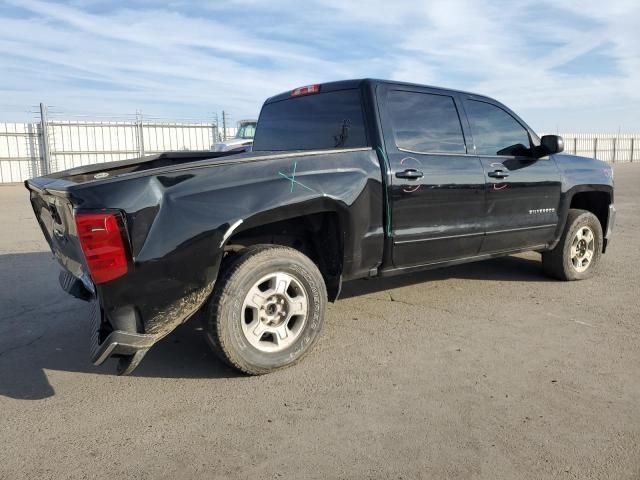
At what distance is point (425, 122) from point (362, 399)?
2250 millimetres

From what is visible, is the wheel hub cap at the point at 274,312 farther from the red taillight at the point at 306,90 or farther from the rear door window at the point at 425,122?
the red taillight at the point at 306,90

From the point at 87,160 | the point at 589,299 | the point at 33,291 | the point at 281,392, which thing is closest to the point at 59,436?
the point at 281,392

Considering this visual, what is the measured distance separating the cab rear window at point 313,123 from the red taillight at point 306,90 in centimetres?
3

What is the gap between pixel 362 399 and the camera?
3.03 m

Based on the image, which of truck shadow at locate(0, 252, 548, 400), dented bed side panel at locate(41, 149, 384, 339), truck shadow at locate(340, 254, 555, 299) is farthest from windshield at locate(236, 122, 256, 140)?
dented bed side panel at locate(41, 149, 384, 339)

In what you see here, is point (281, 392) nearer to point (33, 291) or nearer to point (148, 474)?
point (148, 474)

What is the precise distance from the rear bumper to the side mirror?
3.81 metres

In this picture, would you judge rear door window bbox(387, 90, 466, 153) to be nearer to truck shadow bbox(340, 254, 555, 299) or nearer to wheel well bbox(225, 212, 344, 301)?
wheel well bbox(225, 212, 344, 301)

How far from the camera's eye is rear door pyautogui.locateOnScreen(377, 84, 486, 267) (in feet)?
12.9

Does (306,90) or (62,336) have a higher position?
(306,90)

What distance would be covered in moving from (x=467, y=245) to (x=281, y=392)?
2.14 metres

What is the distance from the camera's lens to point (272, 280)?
3346 millimetres

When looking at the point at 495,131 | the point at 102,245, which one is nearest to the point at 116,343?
the point at 102,245

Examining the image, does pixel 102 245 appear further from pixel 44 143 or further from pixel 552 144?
pixel 44 143
